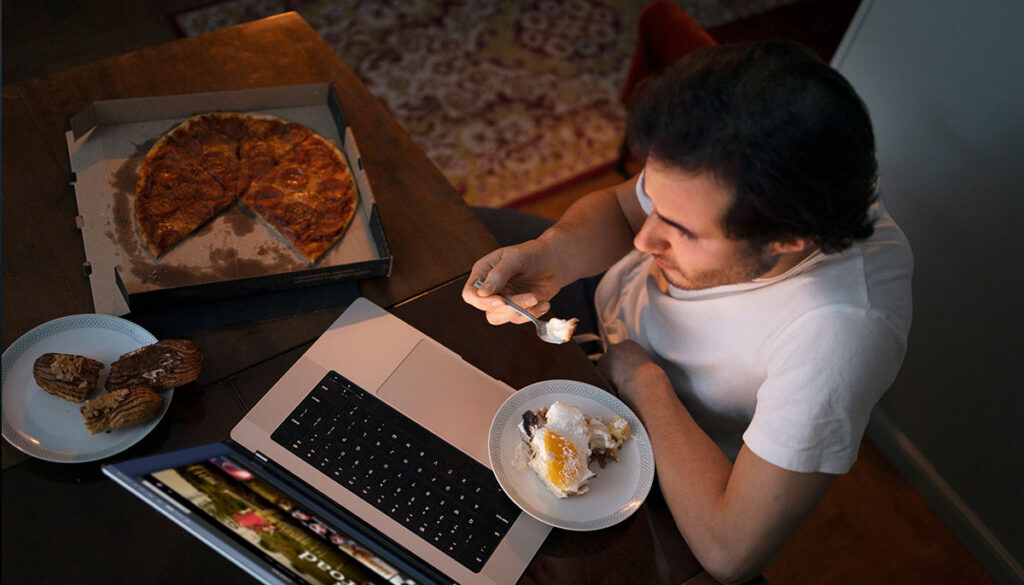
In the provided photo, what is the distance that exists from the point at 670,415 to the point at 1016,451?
3.93ft

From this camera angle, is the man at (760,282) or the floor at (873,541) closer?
the man at (760,282)

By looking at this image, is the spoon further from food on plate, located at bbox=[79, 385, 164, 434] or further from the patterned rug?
the patterned rug

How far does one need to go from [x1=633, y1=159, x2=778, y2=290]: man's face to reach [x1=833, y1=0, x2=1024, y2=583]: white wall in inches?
35.3

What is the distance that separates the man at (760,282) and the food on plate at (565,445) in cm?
8

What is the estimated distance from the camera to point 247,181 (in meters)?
1.37

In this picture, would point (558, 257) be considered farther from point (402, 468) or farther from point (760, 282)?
point (402, 468)

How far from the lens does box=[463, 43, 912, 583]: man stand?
2.94ft

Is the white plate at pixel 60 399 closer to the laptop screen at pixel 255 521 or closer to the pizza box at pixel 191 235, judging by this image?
the pizza box at pixel 191 235

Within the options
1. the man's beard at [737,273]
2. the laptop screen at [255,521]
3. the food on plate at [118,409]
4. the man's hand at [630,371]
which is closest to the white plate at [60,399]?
the food on plate at [118,409]

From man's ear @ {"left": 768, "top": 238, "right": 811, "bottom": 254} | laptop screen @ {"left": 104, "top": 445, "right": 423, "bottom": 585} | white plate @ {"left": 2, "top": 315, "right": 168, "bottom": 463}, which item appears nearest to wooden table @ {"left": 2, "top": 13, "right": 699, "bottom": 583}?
white plate @ {"left": 2, "top": 315, "right": 168, "bottom": 463}

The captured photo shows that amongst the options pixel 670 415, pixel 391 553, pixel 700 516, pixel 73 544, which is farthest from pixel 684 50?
pixel 73 544

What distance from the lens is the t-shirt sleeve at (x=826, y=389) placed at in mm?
976

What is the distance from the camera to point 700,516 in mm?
1028

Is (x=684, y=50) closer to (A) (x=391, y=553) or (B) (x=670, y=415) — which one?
(B) (x=670, y=415)
